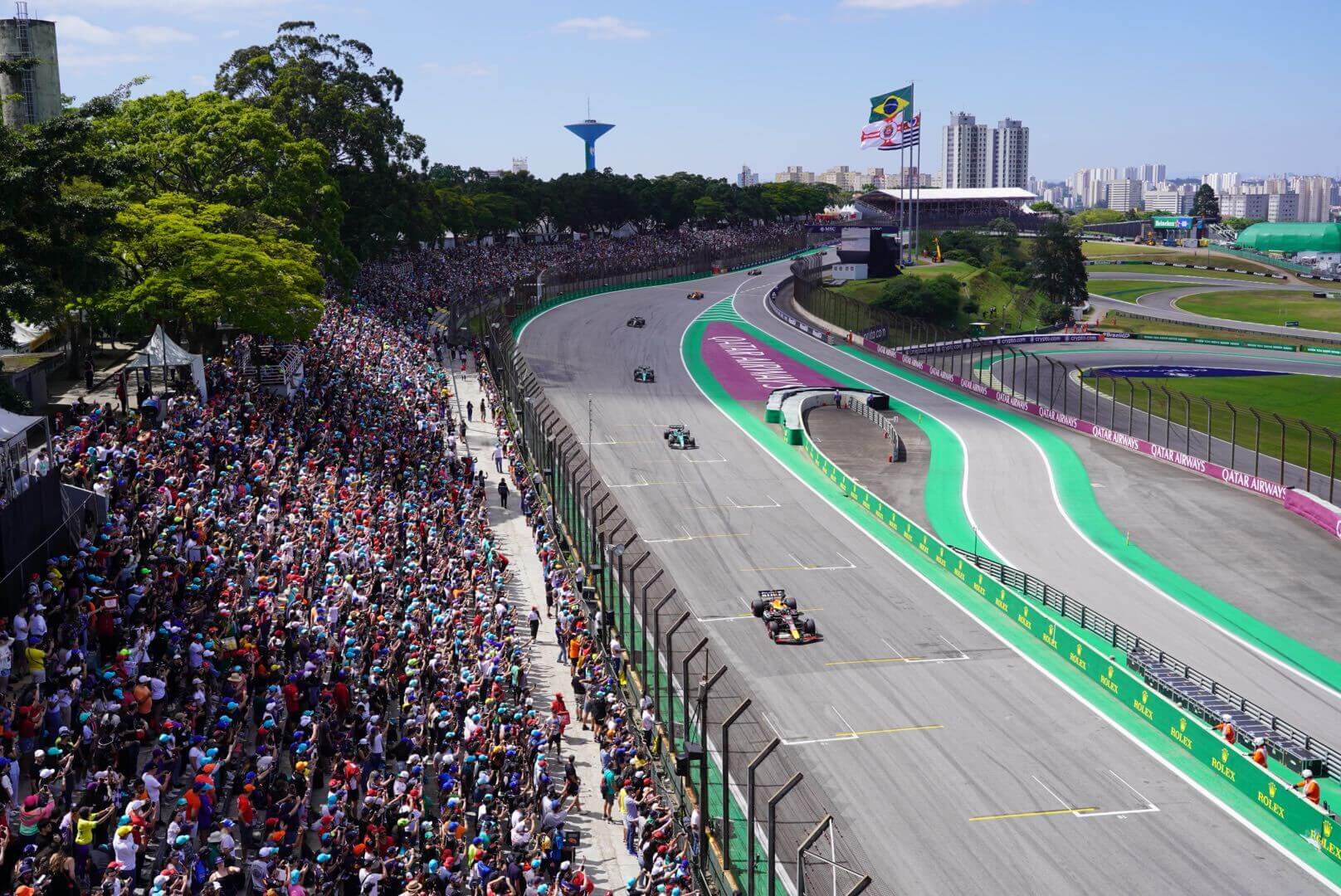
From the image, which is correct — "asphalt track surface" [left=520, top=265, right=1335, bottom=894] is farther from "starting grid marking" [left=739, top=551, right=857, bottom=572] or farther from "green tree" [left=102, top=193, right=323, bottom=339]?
"green tree" [left=102, top=193, right=323, bottom=339]

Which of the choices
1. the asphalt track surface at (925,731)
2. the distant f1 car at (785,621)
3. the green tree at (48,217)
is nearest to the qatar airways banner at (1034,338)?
the asphalt track surface at (925,731)

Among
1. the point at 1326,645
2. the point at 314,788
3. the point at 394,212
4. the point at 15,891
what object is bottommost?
the point at 1326,645

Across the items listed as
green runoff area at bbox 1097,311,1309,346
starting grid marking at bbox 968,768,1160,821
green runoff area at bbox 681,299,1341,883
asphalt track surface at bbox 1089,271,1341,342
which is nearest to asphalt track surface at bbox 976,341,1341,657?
green runoff area at bbox 681,299,1341,883

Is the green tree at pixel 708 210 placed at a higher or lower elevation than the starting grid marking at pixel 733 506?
higher

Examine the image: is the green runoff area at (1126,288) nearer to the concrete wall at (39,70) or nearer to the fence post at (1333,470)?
the fence post at (1333,470)

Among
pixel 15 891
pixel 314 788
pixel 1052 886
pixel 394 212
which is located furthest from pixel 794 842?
pixel 394 212

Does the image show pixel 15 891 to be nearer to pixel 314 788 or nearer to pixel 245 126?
pixel 314 788
